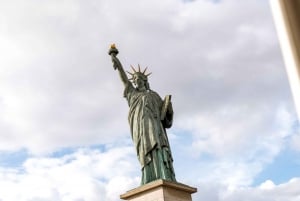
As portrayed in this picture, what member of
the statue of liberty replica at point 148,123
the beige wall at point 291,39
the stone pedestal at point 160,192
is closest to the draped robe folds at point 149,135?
the statue of liberty replica at point 148,123

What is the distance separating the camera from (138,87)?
8672mm

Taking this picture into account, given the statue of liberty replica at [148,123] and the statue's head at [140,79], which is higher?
the statue's head at [140,79]

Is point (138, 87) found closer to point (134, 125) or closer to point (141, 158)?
point (134, 125)

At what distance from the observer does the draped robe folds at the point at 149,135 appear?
7.65m

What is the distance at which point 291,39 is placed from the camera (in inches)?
53.7

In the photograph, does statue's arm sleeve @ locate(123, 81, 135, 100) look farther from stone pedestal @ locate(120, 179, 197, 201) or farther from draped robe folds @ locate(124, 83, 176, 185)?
stone pedestal @ locate(120, 179, 197, 201)

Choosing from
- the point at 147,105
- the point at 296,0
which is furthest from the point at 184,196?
the point at 296,0

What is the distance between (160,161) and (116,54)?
2.44 meters

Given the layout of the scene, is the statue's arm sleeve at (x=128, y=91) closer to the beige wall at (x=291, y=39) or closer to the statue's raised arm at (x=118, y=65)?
the statue's raised arm at (x=118, y=65)

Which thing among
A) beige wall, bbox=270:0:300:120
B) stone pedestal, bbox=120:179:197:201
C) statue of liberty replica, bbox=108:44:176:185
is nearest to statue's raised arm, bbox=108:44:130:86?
statue of liberty replica, bbox=108:44:176:185

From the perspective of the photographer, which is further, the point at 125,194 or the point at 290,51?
the point at 125,194

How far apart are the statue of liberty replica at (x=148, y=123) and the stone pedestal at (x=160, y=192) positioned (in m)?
0.30

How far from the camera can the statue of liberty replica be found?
25.2 ft

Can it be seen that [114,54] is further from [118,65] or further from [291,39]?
[291,39]
